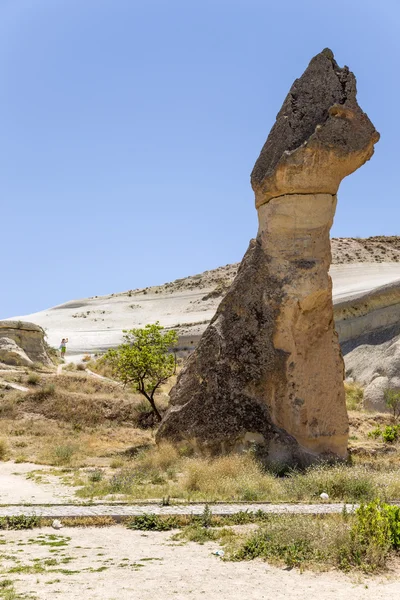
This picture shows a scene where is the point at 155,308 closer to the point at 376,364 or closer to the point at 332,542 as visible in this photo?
the point at 376,364

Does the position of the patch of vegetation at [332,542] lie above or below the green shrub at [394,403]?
above

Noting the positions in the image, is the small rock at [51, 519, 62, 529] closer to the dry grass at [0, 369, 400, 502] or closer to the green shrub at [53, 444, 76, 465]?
the dry grass at [0, 369, 400, 502]

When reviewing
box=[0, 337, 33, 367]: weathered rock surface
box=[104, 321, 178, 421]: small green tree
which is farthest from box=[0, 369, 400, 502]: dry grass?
box=[0, 337, 33, 367]: weathered rock surface

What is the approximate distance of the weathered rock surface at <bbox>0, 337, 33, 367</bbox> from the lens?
77.2 ft

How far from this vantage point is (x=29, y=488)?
35.4 feet

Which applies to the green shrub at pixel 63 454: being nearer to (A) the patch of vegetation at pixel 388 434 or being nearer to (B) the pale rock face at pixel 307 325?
(B) the pale rock face at pixel 307 325

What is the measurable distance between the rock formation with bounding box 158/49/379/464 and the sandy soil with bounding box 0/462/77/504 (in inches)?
94.2

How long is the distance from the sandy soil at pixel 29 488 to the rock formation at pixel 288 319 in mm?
2394

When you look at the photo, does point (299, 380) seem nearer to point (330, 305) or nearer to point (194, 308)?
point (330, 305)

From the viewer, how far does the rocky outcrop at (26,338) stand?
24719 mm

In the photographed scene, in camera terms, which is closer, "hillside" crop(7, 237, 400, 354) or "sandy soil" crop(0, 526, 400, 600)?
"sandy soil" crop(0, 526, 400, 600)

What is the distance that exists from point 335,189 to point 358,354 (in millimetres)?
12099

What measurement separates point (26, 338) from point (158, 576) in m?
20.4

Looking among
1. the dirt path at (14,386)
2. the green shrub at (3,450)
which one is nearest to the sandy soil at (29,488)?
the green shrub at (3,450)
